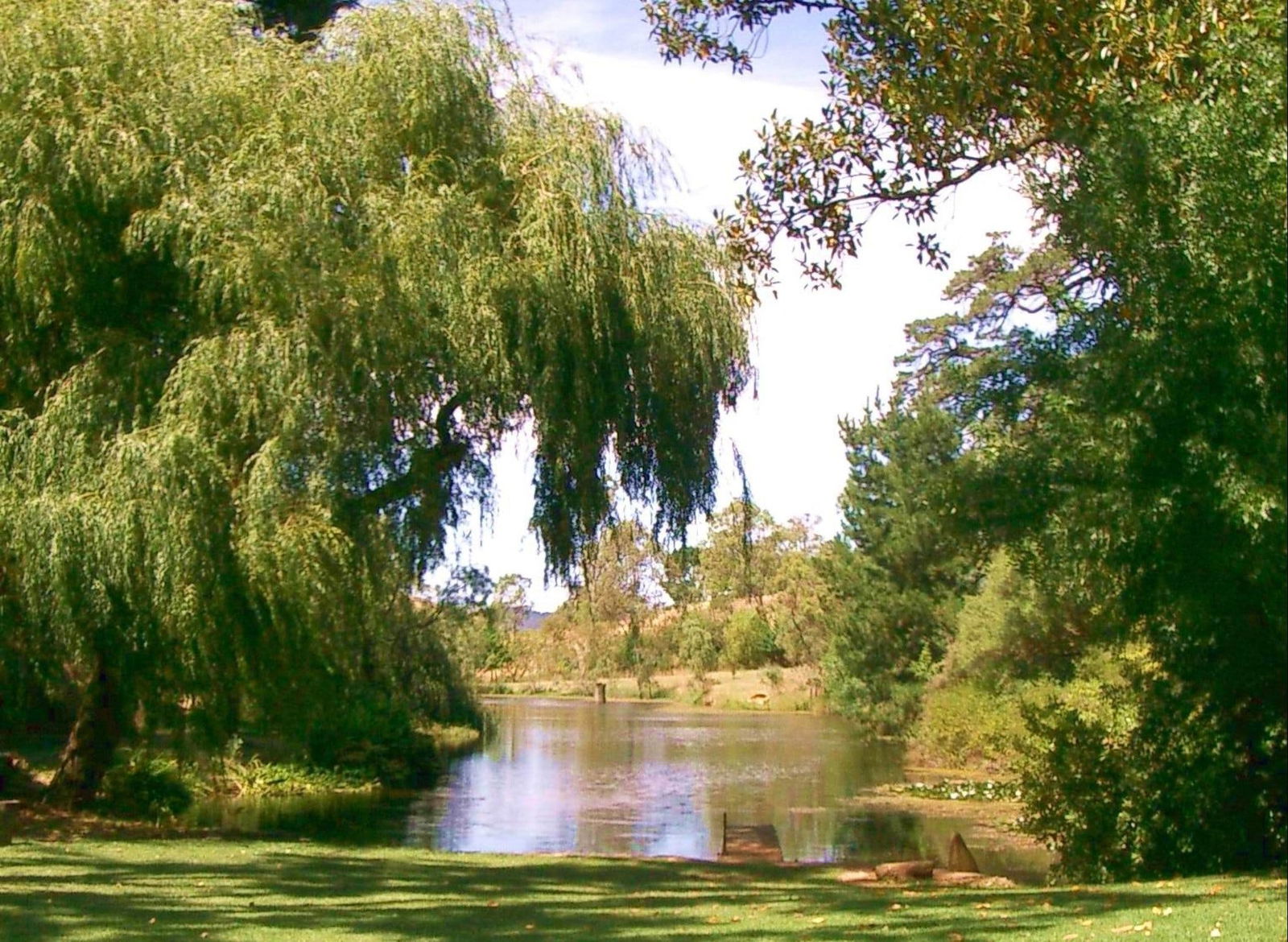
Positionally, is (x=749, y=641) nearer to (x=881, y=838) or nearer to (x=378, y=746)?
(x=378, y=746)

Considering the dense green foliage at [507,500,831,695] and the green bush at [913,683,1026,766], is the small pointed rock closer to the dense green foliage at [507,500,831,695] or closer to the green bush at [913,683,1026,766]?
the green bush at [913,683,1026,766]

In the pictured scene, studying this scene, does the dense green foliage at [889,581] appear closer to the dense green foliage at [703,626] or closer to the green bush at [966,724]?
the green bush at [966,724]

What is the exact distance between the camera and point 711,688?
6600 centimetres

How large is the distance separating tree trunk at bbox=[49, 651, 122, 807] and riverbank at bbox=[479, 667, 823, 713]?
140 feet

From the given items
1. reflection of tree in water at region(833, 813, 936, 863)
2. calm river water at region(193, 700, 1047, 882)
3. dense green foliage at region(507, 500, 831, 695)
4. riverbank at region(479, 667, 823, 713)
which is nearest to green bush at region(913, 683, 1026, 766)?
calm river water at region(193, 700, 1047, 882)

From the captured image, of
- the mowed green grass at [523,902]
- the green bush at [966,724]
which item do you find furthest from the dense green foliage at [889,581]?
the mowed green grass at [523,902]

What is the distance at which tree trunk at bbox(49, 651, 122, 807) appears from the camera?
15.1m

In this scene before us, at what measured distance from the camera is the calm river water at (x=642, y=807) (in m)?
17.8

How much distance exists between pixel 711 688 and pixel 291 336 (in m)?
55.2

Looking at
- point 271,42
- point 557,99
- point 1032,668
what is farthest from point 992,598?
point 271,42

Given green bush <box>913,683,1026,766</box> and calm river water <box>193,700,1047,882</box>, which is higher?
green bush <box>913,683,1026,766</box>

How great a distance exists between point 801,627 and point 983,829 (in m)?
43.9

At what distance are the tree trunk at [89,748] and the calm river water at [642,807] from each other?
2185mm

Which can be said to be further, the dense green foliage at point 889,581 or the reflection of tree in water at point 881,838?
the dense green foliage at point 889,581
